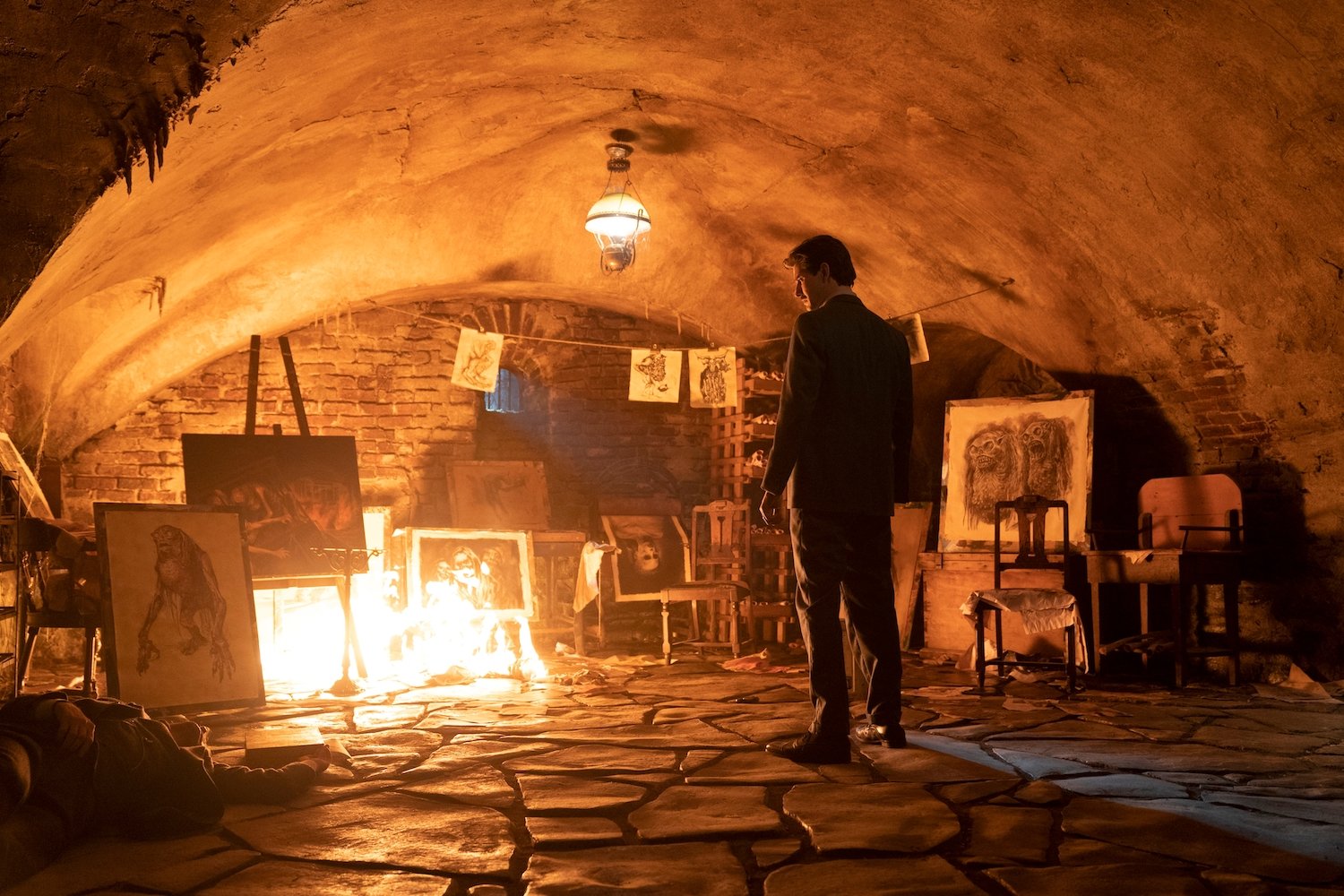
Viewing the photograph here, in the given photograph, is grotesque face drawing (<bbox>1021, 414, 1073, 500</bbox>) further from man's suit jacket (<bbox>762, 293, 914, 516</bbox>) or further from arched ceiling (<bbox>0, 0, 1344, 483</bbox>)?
man's suit jacket (<bbox>762, 293, 914, 516</bbox>)

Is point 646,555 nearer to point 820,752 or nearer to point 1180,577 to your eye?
point 1180,577

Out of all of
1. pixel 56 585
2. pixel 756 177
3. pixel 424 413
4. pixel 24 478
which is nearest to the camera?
pixel 56 585

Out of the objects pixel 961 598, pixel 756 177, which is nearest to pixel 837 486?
pixel 756 177

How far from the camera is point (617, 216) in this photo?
24.7ft

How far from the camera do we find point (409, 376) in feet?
30.7

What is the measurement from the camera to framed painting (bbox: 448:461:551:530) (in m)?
8.98

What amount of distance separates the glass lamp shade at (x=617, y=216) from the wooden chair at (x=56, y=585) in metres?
3.88

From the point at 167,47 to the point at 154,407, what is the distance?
5569 mm

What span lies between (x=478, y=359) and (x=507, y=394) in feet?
3.27

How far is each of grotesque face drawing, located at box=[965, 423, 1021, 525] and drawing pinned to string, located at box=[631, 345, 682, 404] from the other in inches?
102

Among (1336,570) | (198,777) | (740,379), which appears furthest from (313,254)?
(1336,570)

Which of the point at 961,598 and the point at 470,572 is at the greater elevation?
the point at 470,572

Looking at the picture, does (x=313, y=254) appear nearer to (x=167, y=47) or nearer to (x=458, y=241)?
(x=458, y=241)

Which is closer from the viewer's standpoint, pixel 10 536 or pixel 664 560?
pixel 10 536
